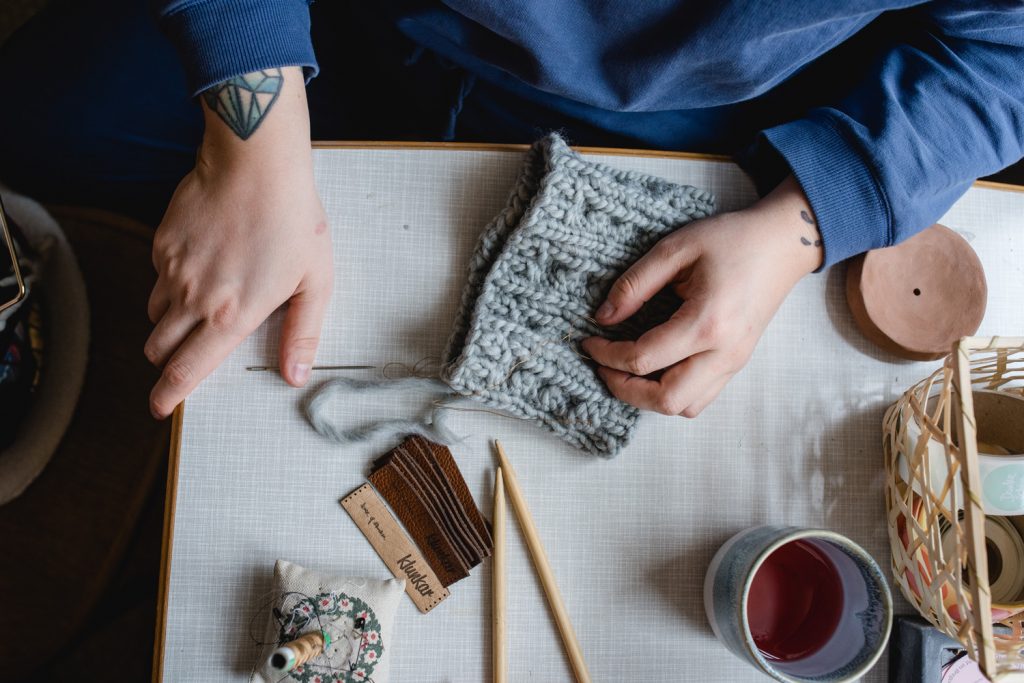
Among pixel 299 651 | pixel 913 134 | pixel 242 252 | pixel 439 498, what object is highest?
pixel 913 134

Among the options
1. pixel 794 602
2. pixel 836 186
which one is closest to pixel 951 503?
pixel 794 602

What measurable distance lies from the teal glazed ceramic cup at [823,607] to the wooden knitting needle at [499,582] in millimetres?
213

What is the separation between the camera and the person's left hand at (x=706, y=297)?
694 mm

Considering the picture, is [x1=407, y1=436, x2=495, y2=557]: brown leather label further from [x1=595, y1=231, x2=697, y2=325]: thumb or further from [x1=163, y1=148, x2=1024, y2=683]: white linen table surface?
[x1=595, y1=231, x2=697, y2=325]: thumb

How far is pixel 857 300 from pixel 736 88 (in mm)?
267

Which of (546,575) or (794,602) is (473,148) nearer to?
(546,575)

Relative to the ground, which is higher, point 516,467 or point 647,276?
point 647,276

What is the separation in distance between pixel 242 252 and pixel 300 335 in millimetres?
101

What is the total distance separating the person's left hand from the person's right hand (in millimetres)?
312

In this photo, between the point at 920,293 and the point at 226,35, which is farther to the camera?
the point at 920,293

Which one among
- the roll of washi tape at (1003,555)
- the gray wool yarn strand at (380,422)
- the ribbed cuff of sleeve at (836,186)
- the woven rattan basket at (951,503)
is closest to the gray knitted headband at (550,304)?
the gray wool yarn strand at (380,422)

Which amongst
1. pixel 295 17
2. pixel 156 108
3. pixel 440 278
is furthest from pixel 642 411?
pixel 156 108

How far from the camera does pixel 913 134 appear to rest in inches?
26.5

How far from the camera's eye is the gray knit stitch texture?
684mm
